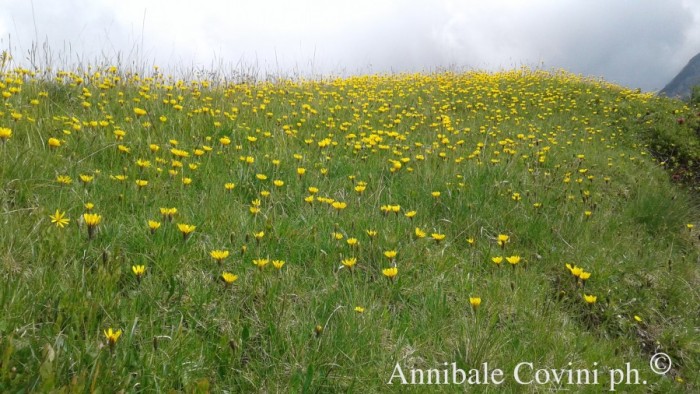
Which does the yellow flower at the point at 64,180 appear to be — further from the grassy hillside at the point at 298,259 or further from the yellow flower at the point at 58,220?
the yellow flower at the point at 58,220

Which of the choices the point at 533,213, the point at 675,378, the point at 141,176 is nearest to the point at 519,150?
the point at 533,213

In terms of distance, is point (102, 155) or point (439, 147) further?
point (439, 147)

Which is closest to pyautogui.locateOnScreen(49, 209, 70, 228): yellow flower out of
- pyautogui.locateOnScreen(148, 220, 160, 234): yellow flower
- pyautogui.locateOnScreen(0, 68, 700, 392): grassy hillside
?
pyautogui.locateOnScreen(0, 68, 700, 392): grassy hillside

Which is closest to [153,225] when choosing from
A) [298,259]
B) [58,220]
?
[58,220]

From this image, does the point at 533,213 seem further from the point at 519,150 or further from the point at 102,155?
the point at 102,155

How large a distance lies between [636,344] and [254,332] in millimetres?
2421

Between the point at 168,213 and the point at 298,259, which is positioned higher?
the point at 168,213

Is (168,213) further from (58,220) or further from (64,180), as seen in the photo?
(64,180)

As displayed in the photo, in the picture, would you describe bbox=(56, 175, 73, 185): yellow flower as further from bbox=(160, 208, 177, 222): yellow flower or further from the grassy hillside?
bbox=(160, 208, 177, 222): yellow flower

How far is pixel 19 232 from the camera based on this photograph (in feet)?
7.92

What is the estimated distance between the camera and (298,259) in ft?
9.53

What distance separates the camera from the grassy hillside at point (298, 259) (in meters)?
2.00

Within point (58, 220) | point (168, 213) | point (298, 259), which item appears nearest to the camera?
point (58, 220)

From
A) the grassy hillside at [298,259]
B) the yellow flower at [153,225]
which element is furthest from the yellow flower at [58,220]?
the yellow flower at [153,225]
